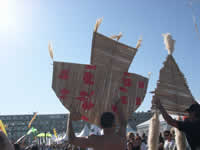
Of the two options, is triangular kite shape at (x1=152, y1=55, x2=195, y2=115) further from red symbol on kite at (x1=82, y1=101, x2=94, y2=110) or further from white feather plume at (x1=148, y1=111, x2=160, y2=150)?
red symbol on kite at (x1=82, y1=101, x2=94, y2=110)

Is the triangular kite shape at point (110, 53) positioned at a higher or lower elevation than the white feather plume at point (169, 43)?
lower

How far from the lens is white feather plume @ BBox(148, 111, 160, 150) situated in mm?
3856

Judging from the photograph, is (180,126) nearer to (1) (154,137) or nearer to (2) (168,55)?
(1) (154,137)

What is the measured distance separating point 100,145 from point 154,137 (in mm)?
1674

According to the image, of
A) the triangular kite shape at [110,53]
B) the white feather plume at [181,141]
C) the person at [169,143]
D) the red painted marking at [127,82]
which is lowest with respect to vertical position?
the person at [169,143]

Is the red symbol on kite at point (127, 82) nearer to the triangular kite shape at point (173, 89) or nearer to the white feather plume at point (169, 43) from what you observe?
the triangular kite shape at point (173, 89)

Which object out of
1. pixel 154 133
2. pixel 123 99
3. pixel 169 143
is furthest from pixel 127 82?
pixel 169 143

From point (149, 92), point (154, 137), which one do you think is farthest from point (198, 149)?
point (149, 92)

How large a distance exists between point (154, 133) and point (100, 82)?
52.1 inches

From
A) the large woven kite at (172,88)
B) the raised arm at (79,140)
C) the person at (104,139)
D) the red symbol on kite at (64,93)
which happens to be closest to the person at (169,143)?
the large woven kite at (172,88)

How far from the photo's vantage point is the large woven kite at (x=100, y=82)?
3.26 m

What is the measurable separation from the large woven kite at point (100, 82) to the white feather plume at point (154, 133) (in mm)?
440

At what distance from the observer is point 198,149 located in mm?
2998

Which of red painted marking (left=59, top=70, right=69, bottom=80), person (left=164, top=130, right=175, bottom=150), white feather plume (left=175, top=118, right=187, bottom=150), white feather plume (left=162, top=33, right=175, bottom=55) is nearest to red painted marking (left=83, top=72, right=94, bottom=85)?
red painted marking (left=59, top=70, right=69, bottom=80)
